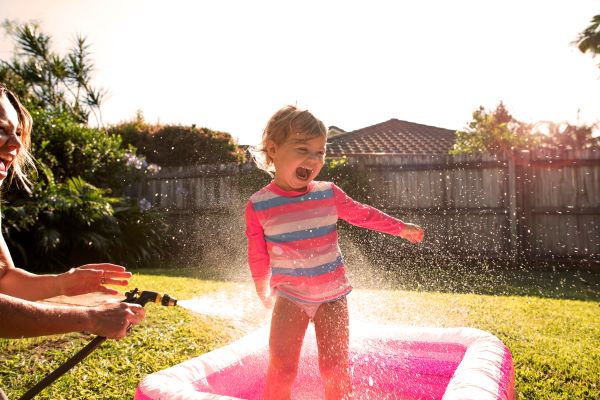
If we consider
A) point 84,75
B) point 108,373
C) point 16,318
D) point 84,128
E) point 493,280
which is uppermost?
point 84,75

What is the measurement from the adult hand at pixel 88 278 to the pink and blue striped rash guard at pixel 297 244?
0.61 m

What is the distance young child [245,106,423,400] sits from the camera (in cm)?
208

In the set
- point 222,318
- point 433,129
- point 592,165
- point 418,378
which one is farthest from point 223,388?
point 433,129

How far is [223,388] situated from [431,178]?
6.47m

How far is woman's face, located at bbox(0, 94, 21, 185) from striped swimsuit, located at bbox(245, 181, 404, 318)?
3.15 ft

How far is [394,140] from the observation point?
1580 cm

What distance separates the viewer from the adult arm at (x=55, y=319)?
4.10ft

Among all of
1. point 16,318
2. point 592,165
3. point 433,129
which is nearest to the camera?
point 16,318

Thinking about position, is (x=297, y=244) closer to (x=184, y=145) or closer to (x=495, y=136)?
(x=184, y=145)

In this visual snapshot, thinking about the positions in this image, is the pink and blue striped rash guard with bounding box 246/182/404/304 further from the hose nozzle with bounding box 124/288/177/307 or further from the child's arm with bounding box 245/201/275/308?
the hose nozzle with bounding box 124/288/177/307

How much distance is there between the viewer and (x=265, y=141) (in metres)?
2.30

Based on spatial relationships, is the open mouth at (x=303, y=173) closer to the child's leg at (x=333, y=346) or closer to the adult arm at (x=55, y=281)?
the child's leg at (x=333, y=346)

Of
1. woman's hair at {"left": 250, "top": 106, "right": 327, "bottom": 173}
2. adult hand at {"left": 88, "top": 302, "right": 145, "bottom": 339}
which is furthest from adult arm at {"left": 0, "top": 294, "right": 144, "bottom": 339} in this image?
woman's hair at {"left": 250, "top": 106, "right": 327, "bottom": 173}

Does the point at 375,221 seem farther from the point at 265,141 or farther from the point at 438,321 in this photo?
the point at 438,321
